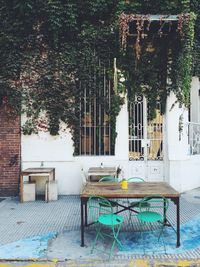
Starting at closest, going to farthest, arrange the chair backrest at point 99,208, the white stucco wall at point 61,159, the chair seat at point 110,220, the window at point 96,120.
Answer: the chair seat at point 110,220 → the chair backrest at point 99,208 → the white stucco wall at point 61,159 → the window at point 96,120

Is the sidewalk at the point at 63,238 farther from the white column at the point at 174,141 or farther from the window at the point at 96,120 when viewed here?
the window at the point at 96,120

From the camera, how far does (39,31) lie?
9430mm

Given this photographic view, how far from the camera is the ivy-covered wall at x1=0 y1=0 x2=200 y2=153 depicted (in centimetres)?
929

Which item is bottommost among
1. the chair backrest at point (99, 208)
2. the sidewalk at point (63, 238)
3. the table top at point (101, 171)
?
the sidewalk at point (63, 238)

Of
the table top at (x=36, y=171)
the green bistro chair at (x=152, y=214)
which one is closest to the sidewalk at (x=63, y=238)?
the green bistro chair at (x=152, y=214)

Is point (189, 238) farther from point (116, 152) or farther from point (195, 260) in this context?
point (116, 152)

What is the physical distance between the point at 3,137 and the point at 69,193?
245 cm

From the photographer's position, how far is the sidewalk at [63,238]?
194 inches

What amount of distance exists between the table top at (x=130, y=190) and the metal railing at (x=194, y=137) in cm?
413

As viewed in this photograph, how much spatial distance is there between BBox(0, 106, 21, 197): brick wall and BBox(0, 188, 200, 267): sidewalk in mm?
1157

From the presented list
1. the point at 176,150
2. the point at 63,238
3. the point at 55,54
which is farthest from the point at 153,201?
the point at 55,54

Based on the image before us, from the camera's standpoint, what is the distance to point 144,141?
9680mm

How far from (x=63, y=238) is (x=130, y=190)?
4.73 feet

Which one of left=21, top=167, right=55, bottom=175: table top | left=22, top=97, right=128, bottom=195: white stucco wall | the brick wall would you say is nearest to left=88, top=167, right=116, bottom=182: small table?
left=22, top=97, right=128, bottom=195: white stucco wall
